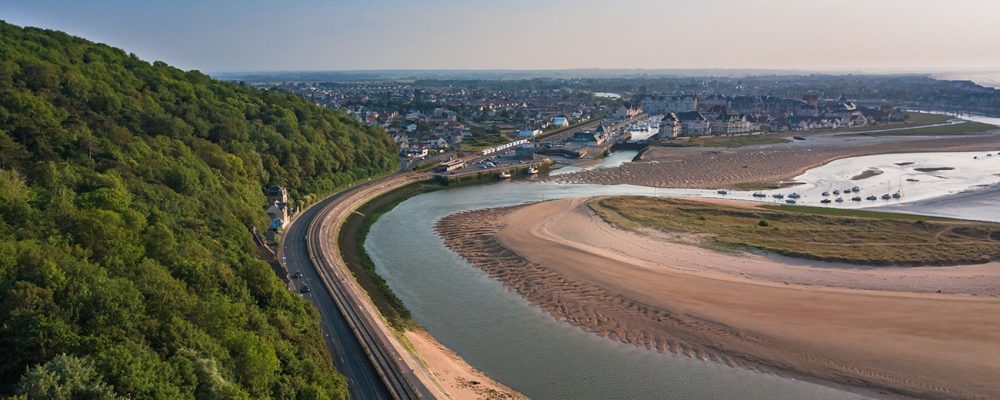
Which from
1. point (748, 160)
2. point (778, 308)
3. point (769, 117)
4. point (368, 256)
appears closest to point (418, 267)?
point (368, 256)

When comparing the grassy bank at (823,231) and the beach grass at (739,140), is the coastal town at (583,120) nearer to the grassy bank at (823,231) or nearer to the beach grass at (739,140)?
the beach grass at (739,140)

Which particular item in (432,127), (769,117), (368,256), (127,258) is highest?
(127,258)

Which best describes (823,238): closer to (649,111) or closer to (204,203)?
(204,203)

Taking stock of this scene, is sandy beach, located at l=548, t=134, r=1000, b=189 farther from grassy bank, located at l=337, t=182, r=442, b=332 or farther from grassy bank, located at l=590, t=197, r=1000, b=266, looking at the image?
grassy bank, located at l=337, t=182, r=442, b=332

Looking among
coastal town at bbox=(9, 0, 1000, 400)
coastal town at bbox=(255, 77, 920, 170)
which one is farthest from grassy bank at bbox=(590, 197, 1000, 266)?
coastal town at bbox=(255, 77, 920, 170)

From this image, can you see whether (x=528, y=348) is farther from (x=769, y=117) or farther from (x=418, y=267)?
(x=769, y=117)

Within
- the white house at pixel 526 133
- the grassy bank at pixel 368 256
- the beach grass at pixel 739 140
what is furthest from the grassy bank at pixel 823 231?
the white house at pixel 526 133
